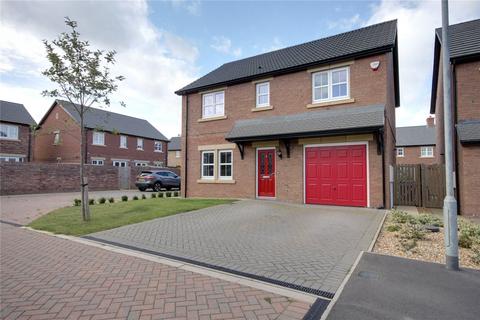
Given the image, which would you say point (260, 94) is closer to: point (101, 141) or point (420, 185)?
point (420, 185)

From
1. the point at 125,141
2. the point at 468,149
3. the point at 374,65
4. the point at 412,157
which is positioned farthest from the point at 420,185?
the point at 125,141

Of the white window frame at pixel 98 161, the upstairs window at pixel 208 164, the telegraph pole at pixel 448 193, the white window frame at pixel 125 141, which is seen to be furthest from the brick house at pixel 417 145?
the white window frame at pixel 98 161

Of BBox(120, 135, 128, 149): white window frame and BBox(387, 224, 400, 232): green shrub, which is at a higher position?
BBox(120, 135, 128, 149): white window frame

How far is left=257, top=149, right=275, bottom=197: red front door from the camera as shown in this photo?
13.9m

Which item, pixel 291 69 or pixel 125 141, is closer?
pixel 291 69

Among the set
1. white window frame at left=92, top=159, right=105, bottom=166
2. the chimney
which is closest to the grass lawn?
white window frame at left=92, top=159, right=105, bottom=166

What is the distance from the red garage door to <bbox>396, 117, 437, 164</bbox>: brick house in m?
32.1

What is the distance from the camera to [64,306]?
373 centimetres

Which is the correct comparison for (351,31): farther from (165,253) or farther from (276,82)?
(165,253)

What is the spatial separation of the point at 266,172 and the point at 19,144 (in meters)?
27.7

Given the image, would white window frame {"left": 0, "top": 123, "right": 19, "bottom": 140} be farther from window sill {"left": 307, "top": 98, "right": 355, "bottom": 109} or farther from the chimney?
the chimney

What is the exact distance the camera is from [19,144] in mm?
28516

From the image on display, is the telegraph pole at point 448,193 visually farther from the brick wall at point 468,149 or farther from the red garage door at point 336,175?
the brick wall at point 468,149

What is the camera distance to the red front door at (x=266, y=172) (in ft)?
45.4
